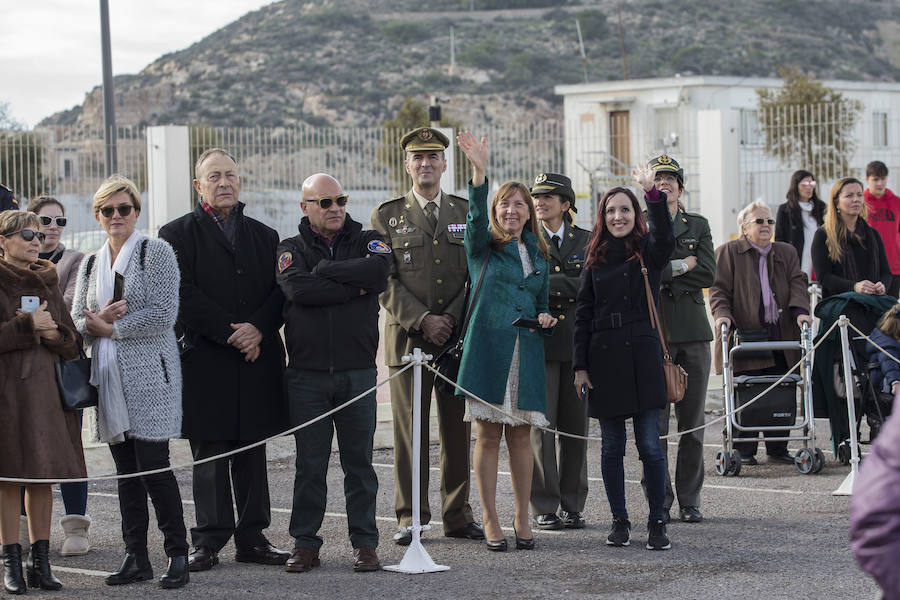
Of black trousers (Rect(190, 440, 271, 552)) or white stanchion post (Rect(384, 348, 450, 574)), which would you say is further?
black trousers (Rect(190, 440, 271, 552))

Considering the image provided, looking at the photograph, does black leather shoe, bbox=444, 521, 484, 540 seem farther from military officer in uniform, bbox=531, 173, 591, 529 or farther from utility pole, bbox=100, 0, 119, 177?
utility pole, bbox=100, 0, 119, 177

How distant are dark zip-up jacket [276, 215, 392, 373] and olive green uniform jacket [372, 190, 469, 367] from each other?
2.12 feet

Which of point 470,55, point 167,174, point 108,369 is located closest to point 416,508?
point 108,369

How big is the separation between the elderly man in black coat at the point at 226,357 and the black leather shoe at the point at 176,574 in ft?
0.99

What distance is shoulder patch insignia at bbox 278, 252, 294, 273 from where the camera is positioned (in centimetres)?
662

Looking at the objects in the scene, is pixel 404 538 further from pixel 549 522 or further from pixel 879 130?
pixel 879 130

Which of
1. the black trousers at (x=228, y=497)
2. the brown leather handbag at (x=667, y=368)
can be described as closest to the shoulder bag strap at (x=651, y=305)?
the brown leather handbag at (x=667, y=368)

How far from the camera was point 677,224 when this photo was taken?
26.8 feet

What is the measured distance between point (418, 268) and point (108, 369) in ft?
6.39

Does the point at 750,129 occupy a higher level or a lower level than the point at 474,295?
higher

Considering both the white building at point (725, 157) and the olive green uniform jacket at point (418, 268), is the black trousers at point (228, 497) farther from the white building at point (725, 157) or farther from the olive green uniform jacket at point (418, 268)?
the white building at point (725, 157)

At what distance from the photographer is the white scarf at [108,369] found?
619 centimetres

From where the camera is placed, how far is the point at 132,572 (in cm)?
626

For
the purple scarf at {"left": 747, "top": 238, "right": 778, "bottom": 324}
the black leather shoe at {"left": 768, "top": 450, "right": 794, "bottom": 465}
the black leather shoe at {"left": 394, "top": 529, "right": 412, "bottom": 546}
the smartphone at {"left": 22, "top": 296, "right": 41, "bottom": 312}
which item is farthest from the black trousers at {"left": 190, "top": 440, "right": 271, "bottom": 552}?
the black leather shoe at {"left": 768, "top": 450, "right": 794, "bottom": 465}
